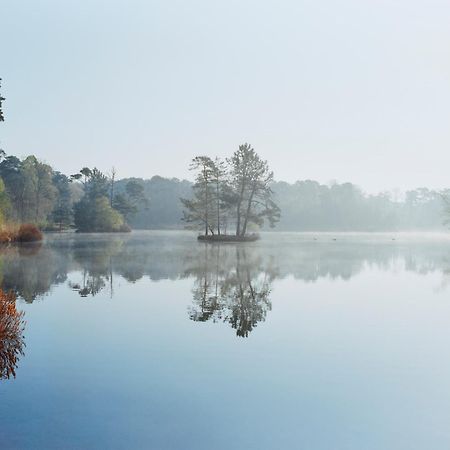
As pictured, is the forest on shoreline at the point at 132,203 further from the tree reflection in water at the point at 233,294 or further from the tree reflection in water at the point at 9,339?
the tree reflection in water at the point at 9,339

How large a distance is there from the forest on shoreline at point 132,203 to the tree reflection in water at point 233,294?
7392 cm

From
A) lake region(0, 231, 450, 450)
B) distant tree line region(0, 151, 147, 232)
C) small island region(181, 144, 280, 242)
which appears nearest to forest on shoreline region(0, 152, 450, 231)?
distant tree line region(0, 151, 147, 232)

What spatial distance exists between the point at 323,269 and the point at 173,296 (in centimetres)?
1481

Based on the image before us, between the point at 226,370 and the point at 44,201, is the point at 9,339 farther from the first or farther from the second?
the point at 44,201

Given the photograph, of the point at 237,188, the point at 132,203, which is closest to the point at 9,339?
the point at 237,188

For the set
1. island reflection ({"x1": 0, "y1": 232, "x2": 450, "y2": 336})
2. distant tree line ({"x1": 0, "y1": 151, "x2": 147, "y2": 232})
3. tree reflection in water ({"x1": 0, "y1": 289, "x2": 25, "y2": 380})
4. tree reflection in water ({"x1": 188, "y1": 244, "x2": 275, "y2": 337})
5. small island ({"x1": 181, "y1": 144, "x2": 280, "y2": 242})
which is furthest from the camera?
distant tree line ({"x1": 0, "y1": 151, "x2": 147, "y2": 232})

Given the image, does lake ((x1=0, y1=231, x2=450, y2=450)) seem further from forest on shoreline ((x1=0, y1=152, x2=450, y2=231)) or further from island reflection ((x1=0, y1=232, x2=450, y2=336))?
forest on shoreline ((x1=0, y1=152, x2=450, y2=231))

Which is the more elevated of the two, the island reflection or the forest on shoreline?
the forest on shoreline

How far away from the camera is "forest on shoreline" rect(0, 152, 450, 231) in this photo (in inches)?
4109

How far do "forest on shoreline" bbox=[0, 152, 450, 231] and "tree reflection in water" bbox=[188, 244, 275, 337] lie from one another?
73916 mm

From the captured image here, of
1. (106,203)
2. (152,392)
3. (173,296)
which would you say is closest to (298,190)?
(106,203)

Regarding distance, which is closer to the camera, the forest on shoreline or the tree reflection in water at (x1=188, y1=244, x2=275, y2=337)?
the tree reflection in water at (x1=188, y1=244, x2=275, y2=337)

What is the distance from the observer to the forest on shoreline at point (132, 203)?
10438 cm

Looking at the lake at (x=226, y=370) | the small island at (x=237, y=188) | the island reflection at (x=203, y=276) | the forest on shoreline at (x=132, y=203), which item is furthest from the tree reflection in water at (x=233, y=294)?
the forest on shoreline at (x=132, y=203)
